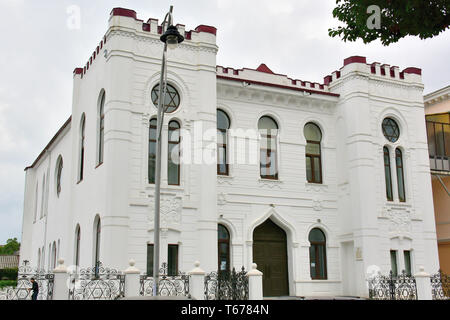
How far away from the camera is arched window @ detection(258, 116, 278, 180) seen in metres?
22.3

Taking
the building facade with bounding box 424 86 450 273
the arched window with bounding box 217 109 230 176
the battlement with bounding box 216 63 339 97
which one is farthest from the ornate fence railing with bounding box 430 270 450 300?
the arched window with bounding box 217 109 230 176

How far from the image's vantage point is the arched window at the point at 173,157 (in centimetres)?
1934

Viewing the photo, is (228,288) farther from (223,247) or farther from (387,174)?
(387,174)

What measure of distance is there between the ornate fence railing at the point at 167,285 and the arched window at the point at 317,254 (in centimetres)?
683

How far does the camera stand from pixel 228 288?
17094 millimetres

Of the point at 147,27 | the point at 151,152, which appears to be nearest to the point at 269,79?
the point at 147,27

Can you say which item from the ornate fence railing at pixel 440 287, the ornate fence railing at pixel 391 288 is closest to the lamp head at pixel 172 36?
the ornate fence railing at pixel 391 288

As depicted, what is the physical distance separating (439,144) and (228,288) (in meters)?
15.3

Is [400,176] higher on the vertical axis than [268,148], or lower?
lower

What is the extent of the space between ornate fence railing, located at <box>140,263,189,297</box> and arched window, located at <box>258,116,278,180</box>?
21.1 feet

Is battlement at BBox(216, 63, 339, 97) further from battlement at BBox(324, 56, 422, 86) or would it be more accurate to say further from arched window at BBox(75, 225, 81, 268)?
arched window at BBox(75, 225, 81, 268)
